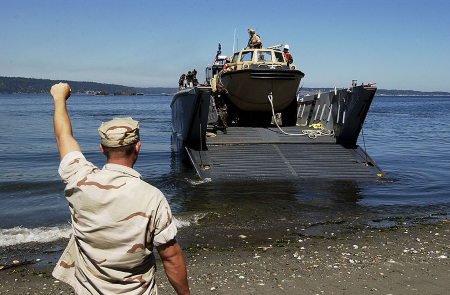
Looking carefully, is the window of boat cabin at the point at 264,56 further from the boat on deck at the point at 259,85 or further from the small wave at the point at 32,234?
the small wave at the point at 32,234

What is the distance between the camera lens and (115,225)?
1.94 metres

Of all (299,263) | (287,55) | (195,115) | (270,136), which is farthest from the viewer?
(287,55)

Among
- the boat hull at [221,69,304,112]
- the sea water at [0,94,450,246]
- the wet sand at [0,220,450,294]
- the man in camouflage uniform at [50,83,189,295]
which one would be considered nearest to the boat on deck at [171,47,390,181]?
the boat hull at [221,69,304,112]

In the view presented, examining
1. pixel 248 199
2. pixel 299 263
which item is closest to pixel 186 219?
pixel 248 199

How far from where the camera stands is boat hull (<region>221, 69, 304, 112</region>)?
10.9 metres

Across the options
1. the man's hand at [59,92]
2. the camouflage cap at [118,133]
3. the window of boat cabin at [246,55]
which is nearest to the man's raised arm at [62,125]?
the man's hand at [59,92]

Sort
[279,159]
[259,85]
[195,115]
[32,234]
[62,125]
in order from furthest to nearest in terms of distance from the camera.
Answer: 1. [259,85]
2. [195,115]
3. [279,159]
4. [32,234]
5. [62,125]

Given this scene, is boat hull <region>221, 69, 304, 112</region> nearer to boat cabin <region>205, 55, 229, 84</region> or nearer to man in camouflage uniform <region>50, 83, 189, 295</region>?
boat cabin <region>205, 55, 229, 84</region>

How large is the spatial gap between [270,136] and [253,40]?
128 inches

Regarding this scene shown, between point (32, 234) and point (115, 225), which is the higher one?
point (115, 225)

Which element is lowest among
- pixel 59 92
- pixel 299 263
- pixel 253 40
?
pixel 299 263

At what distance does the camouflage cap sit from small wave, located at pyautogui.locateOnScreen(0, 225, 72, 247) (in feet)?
14.3

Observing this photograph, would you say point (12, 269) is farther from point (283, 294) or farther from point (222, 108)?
point (222, 108)

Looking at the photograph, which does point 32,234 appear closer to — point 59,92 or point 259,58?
point 59,92
